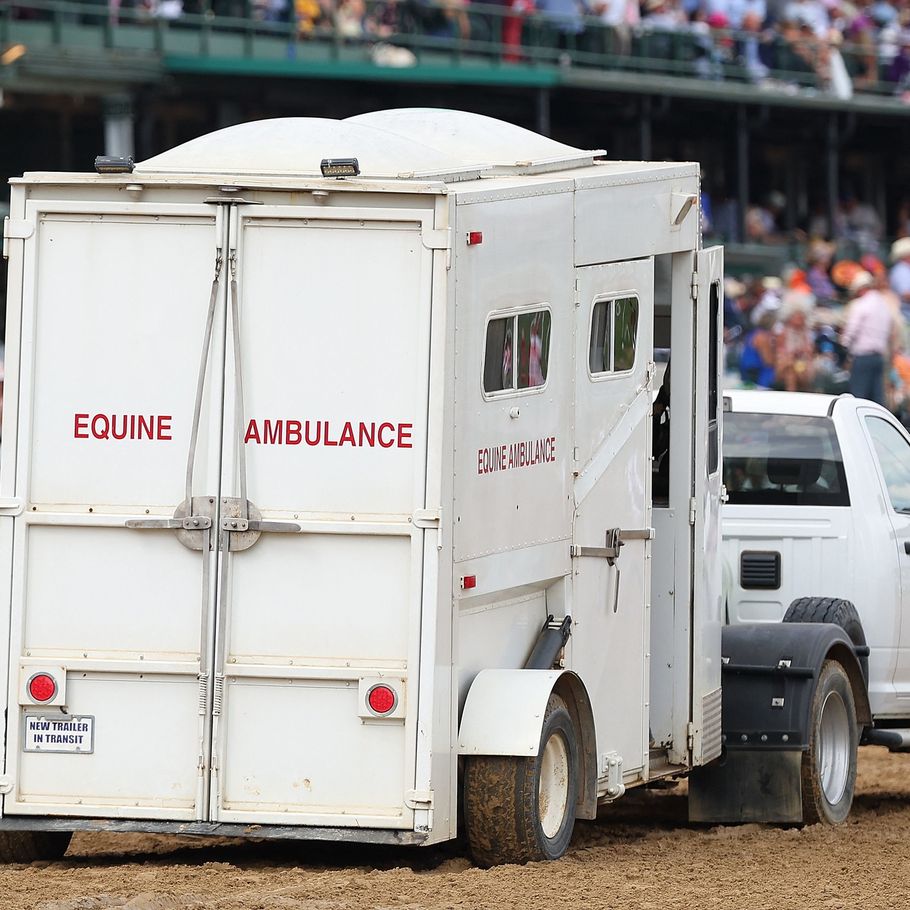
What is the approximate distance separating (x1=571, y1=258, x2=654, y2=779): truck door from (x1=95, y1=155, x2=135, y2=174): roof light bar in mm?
1806

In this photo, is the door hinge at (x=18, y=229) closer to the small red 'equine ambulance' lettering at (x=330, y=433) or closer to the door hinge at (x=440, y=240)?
the small red 'equine ambulance' lettering at (x=330, y=433)

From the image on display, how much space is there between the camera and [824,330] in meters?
23.8

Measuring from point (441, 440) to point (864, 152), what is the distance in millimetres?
32106

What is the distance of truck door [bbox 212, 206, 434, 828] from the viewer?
784cm

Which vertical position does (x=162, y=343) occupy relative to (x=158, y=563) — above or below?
above

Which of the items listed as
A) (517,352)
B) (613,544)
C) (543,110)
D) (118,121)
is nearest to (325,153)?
(517,352)

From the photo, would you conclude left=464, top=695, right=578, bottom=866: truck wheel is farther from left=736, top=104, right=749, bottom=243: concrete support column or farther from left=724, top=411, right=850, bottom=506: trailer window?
left=736, top=104, right=749, bottom=243: concrete support column

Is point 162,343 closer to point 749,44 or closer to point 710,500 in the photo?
point 710,500

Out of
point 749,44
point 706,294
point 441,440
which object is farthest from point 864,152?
point 441,440

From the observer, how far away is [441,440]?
7.80m

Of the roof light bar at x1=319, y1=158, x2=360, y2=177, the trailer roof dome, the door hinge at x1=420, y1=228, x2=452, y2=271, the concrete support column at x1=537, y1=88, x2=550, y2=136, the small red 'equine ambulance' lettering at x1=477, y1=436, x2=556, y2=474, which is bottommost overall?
the small red 'equine ambulance' lettering at x1=477, y1=436, x2=556, y2=474

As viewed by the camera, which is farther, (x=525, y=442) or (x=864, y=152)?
(x=864, y=152)

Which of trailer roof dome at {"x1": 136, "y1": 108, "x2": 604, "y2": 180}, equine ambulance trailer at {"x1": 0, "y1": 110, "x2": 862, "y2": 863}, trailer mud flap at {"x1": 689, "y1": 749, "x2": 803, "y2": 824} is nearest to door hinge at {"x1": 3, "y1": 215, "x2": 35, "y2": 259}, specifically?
equine ambulance trailer at {"x1": 0, "y1": 110, "x2": 862, "y2": 863}

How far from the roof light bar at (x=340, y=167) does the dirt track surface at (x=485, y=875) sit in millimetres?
2508
